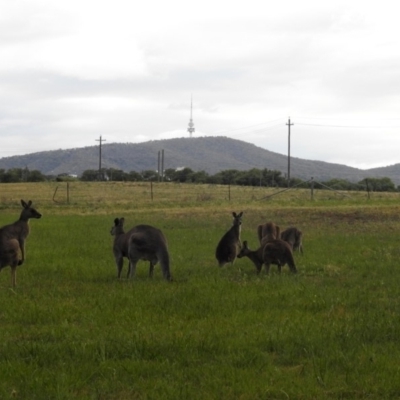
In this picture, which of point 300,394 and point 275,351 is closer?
point 300,394

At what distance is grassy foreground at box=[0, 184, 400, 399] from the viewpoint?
24.3ft

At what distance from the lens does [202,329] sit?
382 inches

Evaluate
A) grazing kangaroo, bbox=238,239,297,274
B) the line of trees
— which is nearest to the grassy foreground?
grazing kangaroo, bbox=238,239,297,274

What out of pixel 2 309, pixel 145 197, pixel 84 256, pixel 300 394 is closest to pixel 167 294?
pixel 2 309

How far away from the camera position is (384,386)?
7.26m

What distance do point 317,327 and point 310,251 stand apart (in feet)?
32.9

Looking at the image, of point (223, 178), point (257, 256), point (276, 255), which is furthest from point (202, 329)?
point (223, 178)

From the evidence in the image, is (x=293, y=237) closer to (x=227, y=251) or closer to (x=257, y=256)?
(x=227, y=251)

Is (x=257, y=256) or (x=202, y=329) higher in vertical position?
(x=257, y=256)

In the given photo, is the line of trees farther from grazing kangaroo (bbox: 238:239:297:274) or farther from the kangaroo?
grazing kangaroo (bbox: 238:239:297:274)

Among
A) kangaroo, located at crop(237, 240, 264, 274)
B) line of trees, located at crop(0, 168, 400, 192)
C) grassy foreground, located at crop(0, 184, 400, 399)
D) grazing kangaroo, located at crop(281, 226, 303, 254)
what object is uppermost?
line of trees, located at crop(0, 168, 400, 192)

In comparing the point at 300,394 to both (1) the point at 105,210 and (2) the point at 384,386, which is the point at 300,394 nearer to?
(2) the point at 384,386

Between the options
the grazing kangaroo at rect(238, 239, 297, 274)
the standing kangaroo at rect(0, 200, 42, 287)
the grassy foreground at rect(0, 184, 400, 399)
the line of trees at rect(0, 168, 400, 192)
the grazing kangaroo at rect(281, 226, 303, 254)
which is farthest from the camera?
the line of trees at rect(0, 168, 400, 192)

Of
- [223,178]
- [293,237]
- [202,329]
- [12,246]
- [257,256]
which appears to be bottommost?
[202,329]
